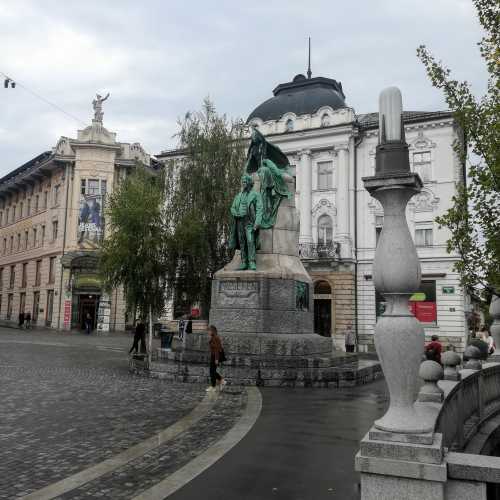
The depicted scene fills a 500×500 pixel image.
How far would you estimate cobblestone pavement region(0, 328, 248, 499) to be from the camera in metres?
4.83

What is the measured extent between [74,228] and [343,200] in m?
20.8

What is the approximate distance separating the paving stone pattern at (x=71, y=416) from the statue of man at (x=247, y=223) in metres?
3.84

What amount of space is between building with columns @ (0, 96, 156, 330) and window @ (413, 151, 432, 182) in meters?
19.1

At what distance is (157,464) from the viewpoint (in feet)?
17.1

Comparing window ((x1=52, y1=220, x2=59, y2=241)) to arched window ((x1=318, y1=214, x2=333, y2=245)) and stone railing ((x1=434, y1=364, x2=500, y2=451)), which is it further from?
stone railing ((x1=434, y1=364, x2=500, y2=451))

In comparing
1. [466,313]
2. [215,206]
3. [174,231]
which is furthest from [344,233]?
[174,231]

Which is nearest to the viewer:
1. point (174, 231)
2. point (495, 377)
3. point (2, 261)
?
point (495, 377)

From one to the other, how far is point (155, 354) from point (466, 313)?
24870mm

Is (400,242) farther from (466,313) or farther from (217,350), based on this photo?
(466,313)

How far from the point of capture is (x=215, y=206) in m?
22.9

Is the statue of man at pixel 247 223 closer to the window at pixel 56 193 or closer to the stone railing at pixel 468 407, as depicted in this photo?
the stone railing at pixel 468 407

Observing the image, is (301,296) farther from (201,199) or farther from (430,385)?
(201,199)

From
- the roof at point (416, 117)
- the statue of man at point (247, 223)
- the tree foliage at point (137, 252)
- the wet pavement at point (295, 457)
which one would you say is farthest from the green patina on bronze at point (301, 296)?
the roof at point (416, 117)

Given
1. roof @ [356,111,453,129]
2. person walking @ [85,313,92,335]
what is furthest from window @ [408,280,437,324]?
person walking @ [85,313,92,335]
